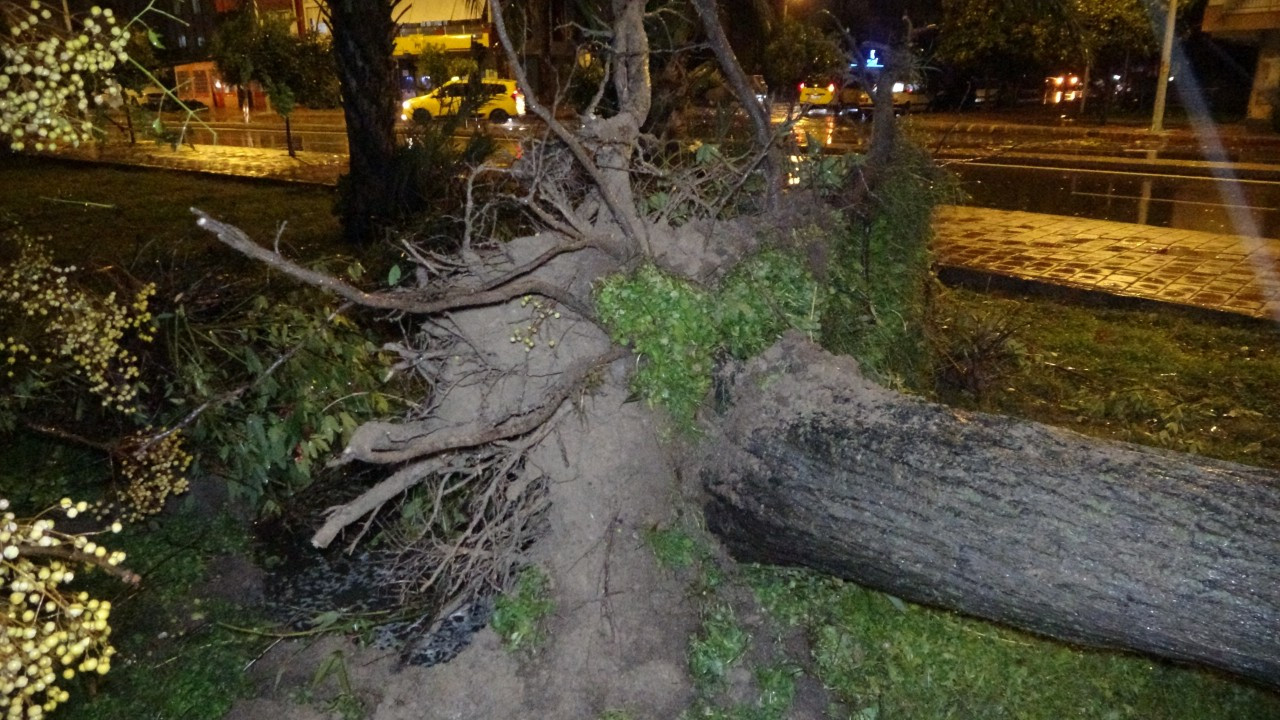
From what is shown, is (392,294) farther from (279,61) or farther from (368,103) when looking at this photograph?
(279,61)

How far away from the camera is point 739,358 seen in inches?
140

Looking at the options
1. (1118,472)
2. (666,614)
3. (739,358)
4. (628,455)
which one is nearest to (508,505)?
(628,455)

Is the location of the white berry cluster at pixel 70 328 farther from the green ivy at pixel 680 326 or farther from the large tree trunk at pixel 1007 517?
the large tree trunk at pixel 1007 517

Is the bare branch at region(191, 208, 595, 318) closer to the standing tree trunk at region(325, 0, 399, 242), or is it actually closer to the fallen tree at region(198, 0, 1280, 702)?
the fallen tree at region(198, 0, 1280, 702)

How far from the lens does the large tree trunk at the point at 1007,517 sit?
242 centimetres

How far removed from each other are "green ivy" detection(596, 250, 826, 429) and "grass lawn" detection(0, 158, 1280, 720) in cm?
65

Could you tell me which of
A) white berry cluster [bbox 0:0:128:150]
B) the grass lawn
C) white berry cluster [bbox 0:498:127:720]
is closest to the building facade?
the grass lawn

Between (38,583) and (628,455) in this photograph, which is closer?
(38,583)

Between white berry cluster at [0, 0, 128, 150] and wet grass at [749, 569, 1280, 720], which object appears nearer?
white berry cluster at [0, 0, 128, 150]

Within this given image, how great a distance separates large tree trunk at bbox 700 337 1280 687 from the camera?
2.42 m

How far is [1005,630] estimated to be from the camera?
3.75 metres

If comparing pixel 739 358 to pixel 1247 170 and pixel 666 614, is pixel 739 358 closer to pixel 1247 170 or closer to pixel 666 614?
pixel 666 614

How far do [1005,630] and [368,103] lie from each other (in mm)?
8597

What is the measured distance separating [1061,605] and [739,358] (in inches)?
57.7
